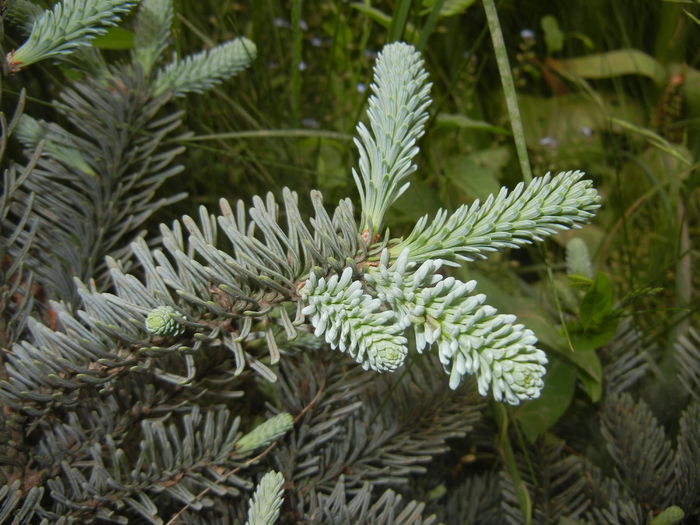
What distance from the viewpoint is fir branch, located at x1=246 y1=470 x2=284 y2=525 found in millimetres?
323

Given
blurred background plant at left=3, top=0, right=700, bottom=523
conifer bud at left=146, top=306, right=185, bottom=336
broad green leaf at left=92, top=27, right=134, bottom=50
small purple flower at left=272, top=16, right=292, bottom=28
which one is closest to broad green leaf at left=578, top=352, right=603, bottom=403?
blurred background plant at left=3, top=0, right=700, bottom=523

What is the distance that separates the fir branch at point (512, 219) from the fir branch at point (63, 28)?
9.5 inches

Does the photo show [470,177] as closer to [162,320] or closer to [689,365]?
[689,365]

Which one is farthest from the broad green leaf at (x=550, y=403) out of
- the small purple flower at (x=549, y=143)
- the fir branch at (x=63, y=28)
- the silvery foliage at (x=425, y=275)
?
the small purple flower at (x=549, y=143)

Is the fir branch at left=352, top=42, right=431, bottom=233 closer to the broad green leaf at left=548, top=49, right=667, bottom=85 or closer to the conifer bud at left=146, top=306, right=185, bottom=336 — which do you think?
the conifer bud at left=146, top=306, right=185, bottom=336

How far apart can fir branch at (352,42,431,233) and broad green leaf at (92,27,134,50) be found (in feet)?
0.85

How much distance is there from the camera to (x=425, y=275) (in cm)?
29

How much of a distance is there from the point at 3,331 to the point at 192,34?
0.50 m

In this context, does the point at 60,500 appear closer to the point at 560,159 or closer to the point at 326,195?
the point at 326,195

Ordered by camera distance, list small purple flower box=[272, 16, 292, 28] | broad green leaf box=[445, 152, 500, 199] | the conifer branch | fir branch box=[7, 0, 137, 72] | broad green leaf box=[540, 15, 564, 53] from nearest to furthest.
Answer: the conifer branch
fir branch box=[7, 0, 137, 72]
broad green leaf box=[445, 152, 500, 199]
small purple flower box=[272, 16, 292, 28]
broad green leaf box=[540, 15, 564, 53]

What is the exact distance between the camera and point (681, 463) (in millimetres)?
451

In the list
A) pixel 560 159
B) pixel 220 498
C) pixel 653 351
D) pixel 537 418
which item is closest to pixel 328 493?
A: pixel 220 498

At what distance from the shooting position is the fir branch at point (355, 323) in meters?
0.27

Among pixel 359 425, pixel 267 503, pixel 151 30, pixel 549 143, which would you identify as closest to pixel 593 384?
pixel 359 425
